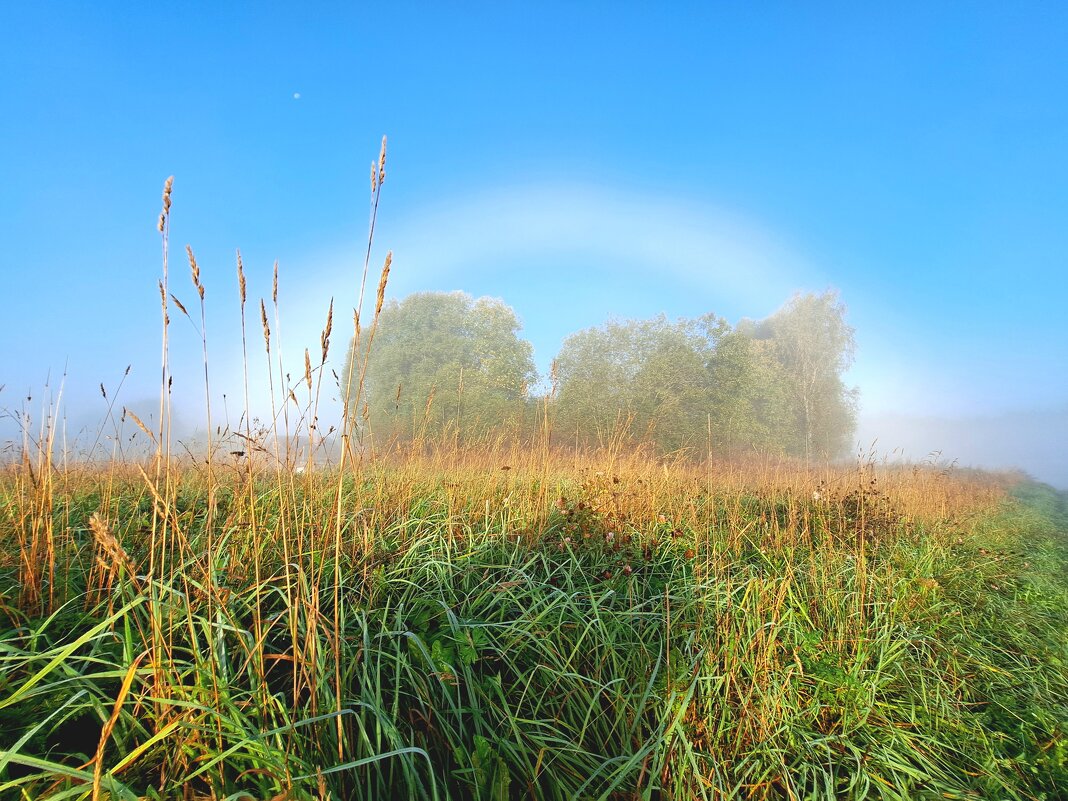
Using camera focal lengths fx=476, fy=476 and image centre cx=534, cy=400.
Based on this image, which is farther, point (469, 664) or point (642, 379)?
point (642, 379)

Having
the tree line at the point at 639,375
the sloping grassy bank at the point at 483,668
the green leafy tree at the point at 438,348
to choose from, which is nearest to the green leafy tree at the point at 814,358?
the tree line at the point at 639,375

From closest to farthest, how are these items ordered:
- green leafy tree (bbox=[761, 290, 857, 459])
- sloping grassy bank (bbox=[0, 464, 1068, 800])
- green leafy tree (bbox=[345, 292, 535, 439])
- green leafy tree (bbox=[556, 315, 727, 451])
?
sloping grassy bank (bbox=[0, 464, 1068, 800]) < green leafy tree (bbox=[556, 315, 727, 451]) < green leafy tree (bbox=[345, 292, 535, 439]) < green leafy tree (bbox=[761, 290, 857, 459])

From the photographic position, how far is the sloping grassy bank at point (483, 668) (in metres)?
1.22

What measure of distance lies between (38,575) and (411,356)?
20949 mm

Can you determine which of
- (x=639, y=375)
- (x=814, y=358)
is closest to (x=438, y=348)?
(x=639, y=375)

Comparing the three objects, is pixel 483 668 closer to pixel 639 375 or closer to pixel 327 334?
pixel 327 334

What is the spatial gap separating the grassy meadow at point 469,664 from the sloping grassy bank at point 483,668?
0.05ft

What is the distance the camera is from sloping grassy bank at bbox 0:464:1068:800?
122 cm

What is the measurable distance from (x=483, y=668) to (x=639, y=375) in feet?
57.1

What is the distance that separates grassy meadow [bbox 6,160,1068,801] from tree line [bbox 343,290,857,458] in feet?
39.4

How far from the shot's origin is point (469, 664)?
172 cm

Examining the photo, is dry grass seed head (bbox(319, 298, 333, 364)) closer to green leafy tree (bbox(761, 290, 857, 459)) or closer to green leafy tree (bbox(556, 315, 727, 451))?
green leafy tree (bbox(556, 315, 727, 451))

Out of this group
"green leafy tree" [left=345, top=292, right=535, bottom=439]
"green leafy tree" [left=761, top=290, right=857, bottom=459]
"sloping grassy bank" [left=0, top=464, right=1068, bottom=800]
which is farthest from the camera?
"green leafy tree" [left=761, top=290, right=857, bottom=459]

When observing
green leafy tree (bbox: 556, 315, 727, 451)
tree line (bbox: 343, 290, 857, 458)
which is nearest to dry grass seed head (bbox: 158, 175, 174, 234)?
tree line (bbox: 343, 290, 857, 458)
